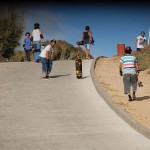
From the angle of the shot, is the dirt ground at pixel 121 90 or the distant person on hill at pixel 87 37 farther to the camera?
the distant person on hill at pixel 87 37

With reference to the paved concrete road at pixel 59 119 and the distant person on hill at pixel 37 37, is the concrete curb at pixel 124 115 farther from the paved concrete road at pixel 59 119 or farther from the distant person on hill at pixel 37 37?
the distant person on hill at pixel 37 37

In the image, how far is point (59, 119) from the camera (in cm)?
1223

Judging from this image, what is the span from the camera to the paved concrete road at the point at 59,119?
9789 mm

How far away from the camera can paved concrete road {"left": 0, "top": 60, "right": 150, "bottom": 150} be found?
979 centimetres

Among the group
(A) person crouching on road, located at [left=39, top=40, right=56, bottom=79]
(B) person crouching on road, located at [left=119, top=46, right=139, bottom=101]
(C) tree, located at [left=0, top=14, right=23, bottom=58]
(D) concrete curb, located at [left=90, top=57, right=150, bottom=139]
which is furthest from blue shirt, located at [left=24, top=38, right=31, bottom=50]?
(C) tree, located at [left=0, top=14, right=23, bottom=58]

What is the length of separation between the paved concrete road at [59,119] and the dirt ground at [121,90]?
52 cm

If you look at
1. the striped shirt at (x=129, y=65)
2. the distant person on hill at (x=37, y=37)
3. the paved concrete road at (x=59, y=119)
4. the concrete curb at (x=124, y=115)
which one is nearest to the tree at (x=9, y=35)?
the distant person on hill at (x=37, y=37)

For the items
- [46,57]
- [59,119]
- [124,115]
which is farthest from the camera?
[46,57]

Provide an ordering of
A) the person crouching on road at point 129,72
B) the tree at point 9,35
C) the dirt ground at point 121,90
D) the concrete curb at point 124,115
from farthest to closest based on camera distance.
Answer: the tree at point 9,35, the person crouching on road at point 129,72, the dirt ground at point 121,90, the concrete curb at point 124,115

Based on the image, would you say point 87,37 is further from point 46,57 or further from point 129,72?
point 129,72

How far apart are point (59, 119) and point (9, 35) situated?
36.7 metres

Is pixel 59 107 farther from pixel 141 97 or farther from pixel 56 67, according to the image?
pixel 56 67

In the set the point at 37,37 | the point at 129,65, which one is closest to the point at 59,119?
the point at 129,65

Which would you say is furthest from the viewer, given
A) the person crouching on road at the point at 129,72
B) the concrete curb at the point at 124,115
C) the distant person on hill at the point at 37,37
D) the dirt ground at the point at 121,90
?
the distant person on hill at the point at 37,37
